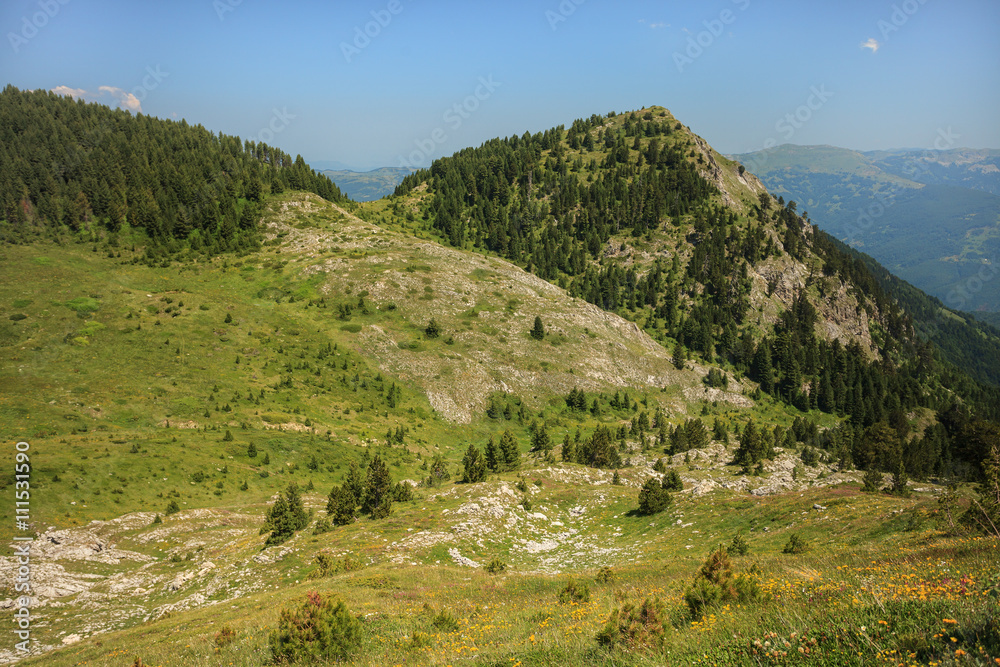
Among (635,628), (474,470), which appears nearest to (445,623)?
(635,628)

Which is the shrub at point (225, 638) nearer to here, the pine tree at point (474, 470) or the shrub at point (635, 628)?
the shrub at point (635, 628)

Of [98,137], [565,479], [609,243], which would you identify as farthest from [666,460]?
[98,137]

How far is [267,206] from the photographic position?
12169cm

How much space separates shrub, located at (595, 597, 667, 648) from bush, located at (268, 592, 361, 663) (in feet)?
23.7

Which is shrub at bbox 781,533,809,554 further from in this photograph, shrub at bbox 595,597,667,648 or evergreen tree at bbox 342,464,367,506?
evergreen tree at bbox 342,464,367,506

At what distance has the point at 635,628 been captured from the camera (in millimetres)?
9047

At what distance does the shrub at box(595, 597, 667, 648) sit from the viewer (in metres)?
8.77

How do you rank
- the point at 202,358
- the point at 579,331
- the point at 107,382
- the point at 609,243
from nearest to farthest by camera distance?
the point at 107,382 → the point at 202,358 → the point at 579,331 → the point at 609,243

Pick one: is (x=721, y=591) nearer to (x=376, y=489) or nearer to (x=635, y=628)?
(x=635, y=628)

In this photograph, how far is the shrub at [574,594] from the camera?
1524 centimetres

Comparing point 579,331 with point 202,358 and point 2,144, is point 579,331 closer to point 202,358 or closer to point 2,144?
point 202,358

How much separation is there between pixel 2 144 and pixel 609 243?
177 metres

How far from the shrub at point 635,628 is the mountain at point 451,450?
0.06 metres

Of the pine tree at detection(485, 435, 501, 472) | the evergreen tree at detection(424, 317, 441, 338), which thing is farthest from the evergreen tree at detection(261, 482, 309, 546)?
the evergreen tree at detection(424, 317, 441, 338)
